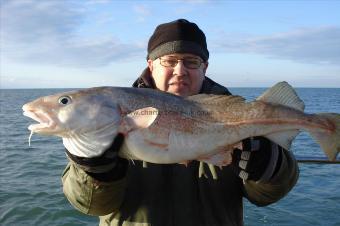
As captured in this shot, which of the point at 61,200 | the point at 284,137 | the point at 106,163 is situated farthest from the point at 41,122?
the point at 61,200

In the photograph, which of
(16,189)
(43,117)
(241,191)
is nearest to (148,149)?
(43,117)

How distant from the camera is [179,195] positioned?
169 inches

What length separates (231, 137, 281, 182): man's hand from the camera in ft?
13.0

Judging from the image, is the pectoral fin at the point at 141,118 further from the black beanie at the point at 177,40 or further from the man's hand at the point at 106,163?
the black beanie at the point at 177,40

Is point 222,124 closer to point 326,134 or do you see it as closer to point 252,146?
point 252,146

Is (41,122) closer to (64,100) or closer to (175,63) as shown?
(64,100)

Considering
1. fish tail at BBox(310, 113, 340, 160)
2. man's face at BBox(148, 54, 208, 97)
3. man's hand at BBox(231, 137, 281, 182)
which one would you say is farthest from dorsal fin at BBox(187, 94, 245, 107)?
fish tail at BBox(310, 113, 340, 160)

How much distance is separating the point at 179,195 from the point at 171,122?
0.98 metres

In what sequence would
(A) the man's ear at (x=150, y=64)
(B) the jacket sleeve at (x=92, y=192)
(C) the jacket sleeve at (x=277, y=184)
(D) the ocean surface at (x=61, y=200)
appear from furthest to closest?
(D) the ocean surface at (x=61, y=200) → (A) the man's ear at (x=150, y=64) → (C) the jacket sleeve at (x=277, y=184) → (B) the jacket sleeve at (x=92, y=192)

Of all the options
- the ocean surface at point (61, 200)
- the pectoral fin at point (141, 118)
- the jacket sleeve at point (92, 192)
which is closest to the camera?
the pectoral fin at point (141, 118)

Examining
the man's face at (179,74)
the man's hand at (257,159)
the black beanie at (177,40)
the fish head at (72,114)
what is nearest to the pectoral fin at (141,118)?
the fish head at (72,114)

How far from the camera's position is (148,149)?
352cm

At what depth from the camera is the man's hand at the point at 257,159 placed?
397 centimetres

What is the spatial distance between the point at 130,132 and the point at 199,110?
703 millimetres
